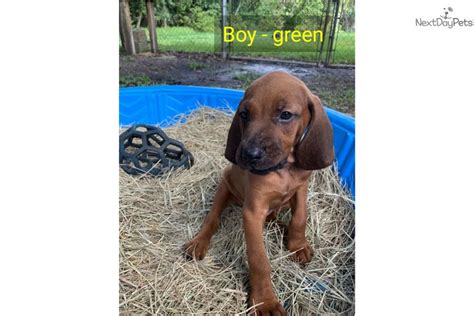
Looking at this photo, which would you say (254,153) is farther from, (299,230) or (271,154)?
(299,230)

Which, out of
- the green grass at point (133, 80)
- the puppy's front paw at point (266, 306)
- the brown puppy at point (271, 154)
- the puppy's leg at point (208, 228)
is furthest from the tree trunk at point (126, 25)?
the puppy's front paw at point (266, 306)

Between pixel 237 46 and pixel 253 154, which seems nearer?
pixel 253 154

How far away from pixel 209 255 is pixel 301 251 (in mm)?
315

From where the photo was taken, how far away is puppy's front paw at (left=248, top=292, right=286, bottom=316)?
114 centimetres

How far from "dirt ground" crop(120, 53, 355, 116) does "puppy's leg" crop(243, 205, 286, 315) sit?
1.49 feet

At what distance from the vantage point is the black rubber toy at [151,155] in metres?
1.82

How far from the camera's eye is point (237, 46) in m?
1.23

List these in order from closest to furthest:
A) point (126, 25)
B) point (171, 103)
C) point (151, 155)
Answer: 1. point (126, 25)
2. point (151, 155)
3. point (171, 103)

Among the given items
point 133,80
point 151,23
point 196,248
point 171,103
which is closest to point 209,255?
point 196,248

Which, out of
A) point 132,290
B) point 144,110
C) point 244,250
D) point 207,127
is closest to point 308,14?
point 244,250

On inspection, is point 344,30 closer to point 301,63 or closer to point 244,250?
point 301,63

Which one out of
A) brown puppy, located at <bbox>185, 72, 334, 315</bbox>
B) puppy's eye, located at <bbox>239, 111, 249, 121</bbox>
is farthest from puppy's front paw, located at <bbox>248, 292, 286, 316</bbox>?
puppy's eye, located at <bbox>239, 111, 249, 121</bbox>

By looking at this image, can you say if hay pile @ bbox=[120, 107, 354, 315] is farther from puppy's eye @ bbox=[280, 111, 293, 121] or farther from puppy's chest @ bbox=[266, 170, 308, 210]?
puppy's eye @ bbox=[280, 111, 293, 121]

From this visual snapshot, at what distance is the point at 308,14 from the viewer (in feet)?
3.67
